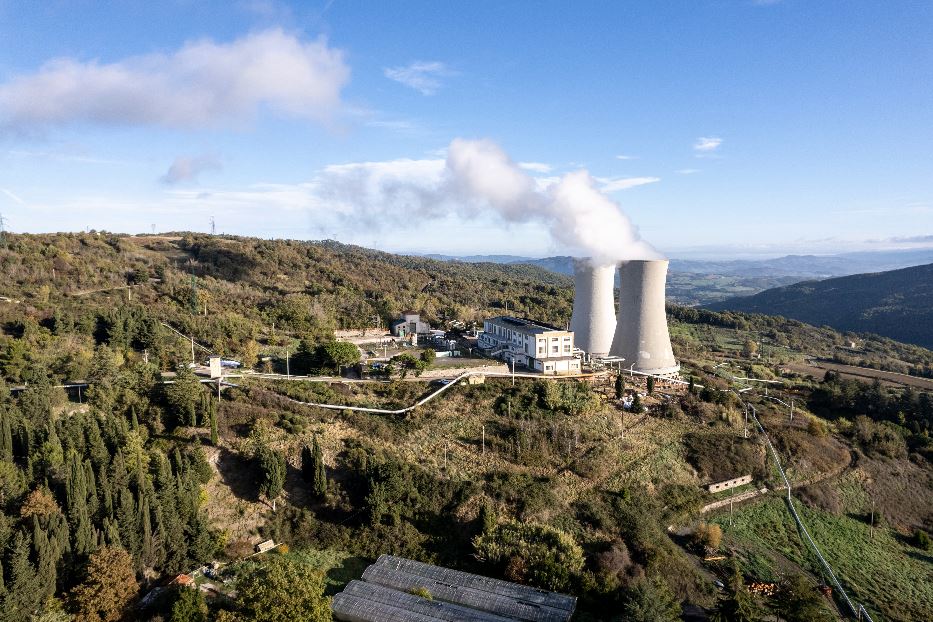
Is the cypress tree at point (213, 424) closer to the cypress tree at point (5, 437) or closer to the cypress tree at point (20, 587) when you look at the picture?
the cypress tree at point (5, 437)

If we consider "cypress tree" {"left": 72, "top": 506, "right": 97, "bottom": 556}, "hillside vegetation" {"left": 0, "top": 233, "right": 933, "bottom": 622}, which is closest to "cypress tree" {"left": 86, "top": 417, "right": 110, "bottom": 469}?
"hillside vegetation" {"left": 0, "top": 233, "right": 933, "bottom": 622}

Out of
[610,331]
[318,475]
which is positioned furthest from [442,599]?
[610,331]

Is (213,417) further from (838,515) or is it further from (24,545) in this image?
(838,515)

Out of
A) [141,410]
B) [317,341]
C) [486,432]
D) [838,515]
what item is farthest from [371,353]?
[838,515]

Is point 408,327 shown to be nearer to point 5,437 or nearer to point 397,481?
point 397,481

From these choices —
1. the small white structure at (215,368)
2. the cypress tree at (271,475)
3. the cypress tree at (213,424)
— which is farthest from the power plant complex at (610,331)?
the cypress tree at (213,424)

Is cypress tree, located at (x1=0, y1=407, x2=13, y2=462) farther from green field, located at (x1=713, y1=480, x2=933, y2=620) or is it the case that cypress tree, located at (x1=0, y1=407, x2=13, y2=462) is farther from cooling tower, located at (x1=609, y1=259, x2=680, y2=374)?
cooling tower, located at (x1=609, y1=259, x2=680, y2=374)
